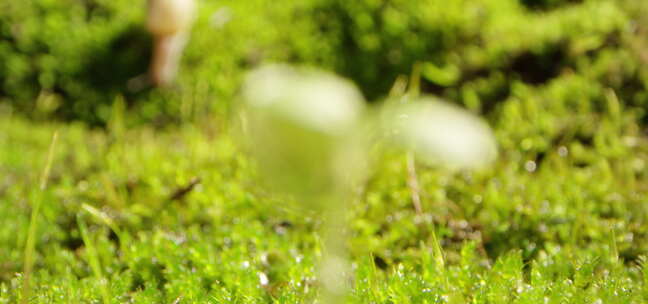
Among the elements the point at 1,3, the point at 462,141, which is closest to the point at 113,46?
the point at 1,3

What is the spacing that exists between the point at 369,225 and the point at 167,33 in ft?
5.17

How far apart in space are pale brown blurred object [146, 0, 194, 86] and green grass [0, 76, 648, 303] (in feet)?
2.10

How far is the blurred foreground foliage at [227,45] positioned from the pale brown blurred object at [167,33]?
0.08 metres

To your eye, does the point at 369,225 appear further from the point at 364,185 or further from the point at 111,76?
the point at 111,76

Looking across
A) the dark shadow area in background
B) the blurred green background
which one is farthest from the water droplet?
the dark shadow area in background

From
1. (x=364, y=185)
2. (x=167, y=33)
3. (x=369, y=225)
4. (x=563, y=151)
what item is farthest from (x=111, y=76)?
(x=563, y=151)

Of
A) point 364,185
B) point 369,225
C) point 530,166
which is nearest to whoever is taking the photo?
point 369,225

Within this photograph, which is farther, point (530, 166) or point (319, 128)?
point (530, 166)

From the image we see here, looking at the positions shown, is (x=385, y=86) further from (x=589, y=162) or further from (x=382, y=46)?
(x=589, y=162)

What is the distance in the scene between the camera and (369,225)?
4.62 feet

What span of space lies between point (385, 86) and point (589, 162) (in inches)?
45.7

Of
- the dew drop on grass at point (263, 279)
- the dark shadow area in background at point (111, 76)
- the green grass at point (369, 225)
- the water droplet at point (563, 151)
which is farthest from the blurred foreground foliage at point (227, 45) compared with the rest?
the dew drop on grass at point (263, 279)

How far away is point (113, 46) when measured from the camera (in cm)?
290

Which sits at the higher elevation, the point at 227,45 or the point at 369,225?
the point at 369,225
